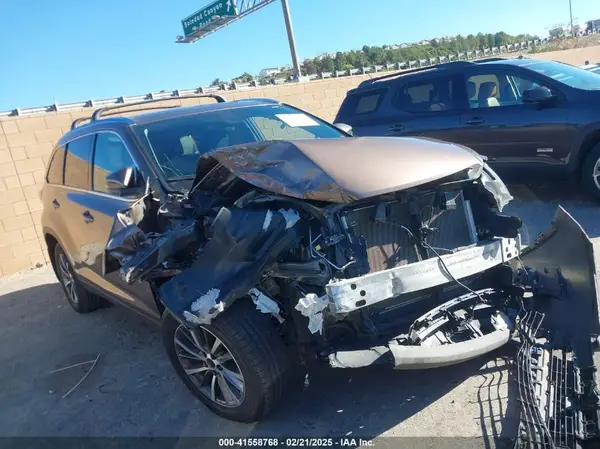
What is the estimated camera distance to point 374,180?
109 inches

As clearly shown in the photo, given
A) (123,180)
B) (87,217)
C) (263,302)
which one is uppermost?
(123,180)

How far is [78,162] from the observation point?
486 centimetres

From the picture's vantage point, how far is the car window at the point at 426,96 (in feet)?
23.4

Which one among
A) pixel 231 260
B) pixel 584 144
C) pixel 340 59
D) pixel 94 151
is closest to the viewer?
pixel 231 260

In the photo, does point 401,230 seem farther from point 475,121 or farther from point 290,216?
point 475,121

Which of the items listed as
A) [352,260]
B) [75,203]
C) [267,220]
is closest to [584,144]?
[352,260]

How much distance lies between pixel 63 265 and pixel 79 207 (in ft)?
4.06

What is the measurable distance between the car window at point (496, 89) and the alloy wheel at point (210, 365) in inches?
203

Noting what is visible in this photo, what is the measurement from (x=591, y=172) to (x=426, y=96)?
239 cm

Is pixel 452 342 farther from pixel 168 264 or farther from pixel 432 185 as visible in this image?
pixel 168 264

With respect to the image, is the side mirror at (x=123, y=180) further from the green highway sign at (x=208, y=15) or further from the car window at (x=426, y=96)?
the green highway sign at (x=208, y=15)

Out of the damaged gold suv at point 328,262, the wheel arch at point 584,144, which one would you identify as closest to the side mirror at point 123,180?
the damaged gold suv at point 328,262

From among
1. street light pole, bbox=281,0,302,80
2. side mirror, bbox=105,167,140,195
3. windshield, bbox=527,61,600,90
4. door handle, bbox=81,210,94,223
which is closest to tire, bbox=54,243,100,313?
door handle, bbox=81,210,94,223

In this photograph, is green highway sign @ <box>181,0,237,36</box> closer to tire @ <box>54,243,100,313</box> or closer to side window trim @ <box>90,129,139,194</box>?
tire @ <box>54,243,100,313</box>
